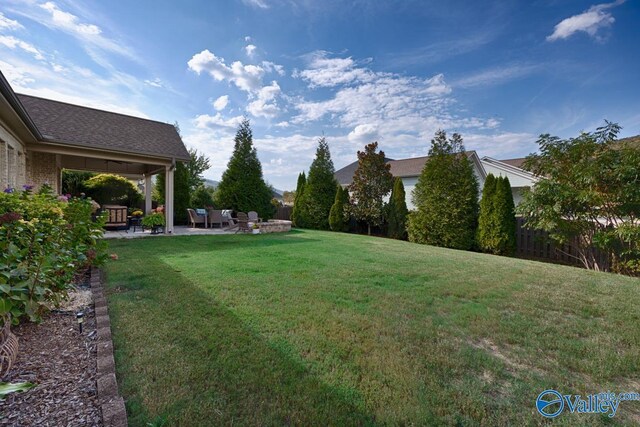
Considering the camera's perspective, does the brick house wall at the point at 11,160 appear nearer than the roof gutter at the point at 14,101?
No

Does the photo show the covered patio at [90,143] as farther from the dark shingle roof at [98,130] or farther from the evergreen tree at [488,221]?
the evergreen tree at [488,221]

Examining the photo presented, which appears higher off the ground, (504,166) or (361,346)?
(504,166)

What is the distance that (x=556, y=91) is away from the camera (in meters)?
9.67

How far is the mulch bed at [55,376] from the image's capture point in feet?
5.34

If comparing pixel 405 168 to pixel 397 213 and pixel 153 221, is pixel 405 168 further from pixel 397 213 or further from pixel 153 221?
pixel 153 221

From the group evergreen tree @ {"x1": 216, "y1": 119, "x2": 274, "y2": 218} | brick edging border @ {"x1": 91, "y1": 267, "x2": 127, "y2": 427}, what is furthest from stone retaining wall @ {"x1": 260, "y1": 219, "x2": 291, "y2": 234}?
brick edging border @ {"x1": 91, "y1": 267, "x2": 127, "y2": 427}

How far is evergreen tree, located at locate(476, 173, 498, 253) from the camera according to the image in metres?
10.2

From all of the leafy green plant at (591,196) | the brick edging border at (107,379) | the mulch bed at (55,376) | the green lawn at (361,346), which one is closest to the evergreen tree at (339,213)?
the leafy green plant at (591,196)

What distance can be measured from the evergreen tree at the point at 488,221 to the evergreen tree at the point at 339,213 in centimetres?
668

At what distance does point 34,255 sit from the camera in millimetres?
2750

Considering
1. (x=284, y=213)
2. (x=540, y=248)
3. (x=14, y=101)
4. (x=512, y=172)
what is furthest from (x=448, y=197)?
(x=14, y=101)

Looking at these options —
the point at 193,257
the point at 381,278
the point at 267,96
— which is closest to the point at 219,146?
the point at 267,96

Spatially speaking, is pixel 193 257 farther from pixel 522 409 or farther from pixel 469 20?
pixel 469 20

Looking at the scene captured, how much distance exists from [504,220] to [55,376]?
1174 centimetres
